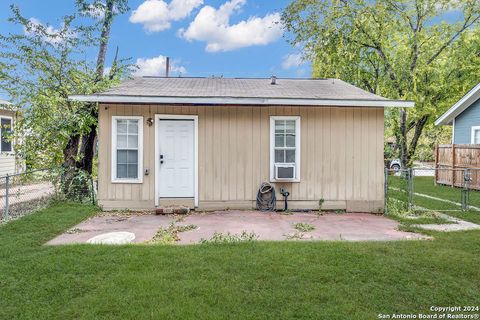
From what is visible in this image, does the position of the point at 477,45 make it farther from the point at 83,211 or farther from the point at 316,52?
the point at 83,211

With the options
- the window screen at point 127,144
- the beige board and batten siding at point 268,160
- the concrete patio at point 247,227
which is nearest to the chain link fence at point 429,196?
the beige board and batten siding at point 268,160

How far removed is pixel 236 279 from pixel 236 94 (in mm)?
4999

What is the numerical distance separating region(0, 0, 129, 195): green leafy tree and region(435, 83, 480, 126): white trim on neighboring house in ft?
41.1

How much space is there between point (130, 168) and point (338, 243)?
187 inches

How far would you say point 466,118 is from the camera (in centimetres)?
1455

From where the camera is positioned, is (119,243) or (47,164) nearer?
(119,243)

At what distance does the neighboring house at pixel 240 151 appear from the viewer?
7.62 m

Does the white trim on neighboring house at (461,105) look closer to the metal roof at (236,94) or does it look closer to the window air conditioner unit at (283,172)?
the metal roof at (236,94)

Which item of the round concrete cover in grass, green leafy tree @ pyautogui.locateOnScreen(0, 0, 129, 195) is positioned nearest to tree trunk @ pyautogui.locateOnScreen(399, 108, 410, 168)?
green leafy tree @ pyautogui.locateOnScreen(0, 0, 129, 195)

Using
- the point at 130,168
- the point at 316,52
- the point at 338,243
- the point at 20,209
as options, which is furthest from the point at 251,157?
the point at 316,52

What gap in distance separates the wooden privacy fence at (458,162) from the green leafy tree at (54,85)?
11463mm

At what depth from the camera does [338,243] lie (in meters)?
5.05

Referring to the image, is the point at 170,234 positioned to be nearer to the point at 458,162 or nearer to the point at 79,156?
the point at 79,156

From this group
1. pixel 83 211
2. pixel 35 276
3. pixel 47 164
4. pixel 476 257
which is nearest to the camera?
pixel 35 276
